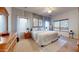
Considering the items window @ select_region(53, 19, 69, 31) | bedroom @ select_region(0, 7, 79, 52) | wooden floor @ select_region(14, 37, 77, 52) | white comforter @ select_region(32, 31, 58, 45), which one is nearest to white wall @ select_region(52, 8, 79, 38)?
bedroom @ select_region(0, 7, 79, 52)

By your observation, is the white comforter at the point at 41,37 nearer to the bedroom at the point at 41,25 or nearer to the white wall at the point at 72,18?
the bedroom at the point at 41,25

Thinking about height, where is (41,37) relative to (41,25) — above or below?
below

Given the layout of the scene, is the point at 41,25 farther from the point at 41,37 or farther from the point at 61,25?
the point at 61,25

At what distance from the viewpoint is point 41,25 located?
3246mm

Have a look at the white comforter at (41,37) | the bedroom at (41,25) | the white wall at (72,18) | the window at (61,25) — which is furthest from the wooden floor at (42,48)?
the window at (61,25)

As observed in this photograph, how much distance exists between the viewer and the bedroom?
2.48 meters

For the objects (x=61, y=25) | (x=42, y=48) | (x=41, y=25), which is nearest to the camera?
(x=61, y=25)

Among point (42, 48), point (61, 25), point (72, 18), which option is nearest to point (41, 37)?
point (42, 48)

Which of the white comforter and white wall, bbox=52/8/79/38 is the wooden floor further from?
white wall, bbox=52/8/79/38
